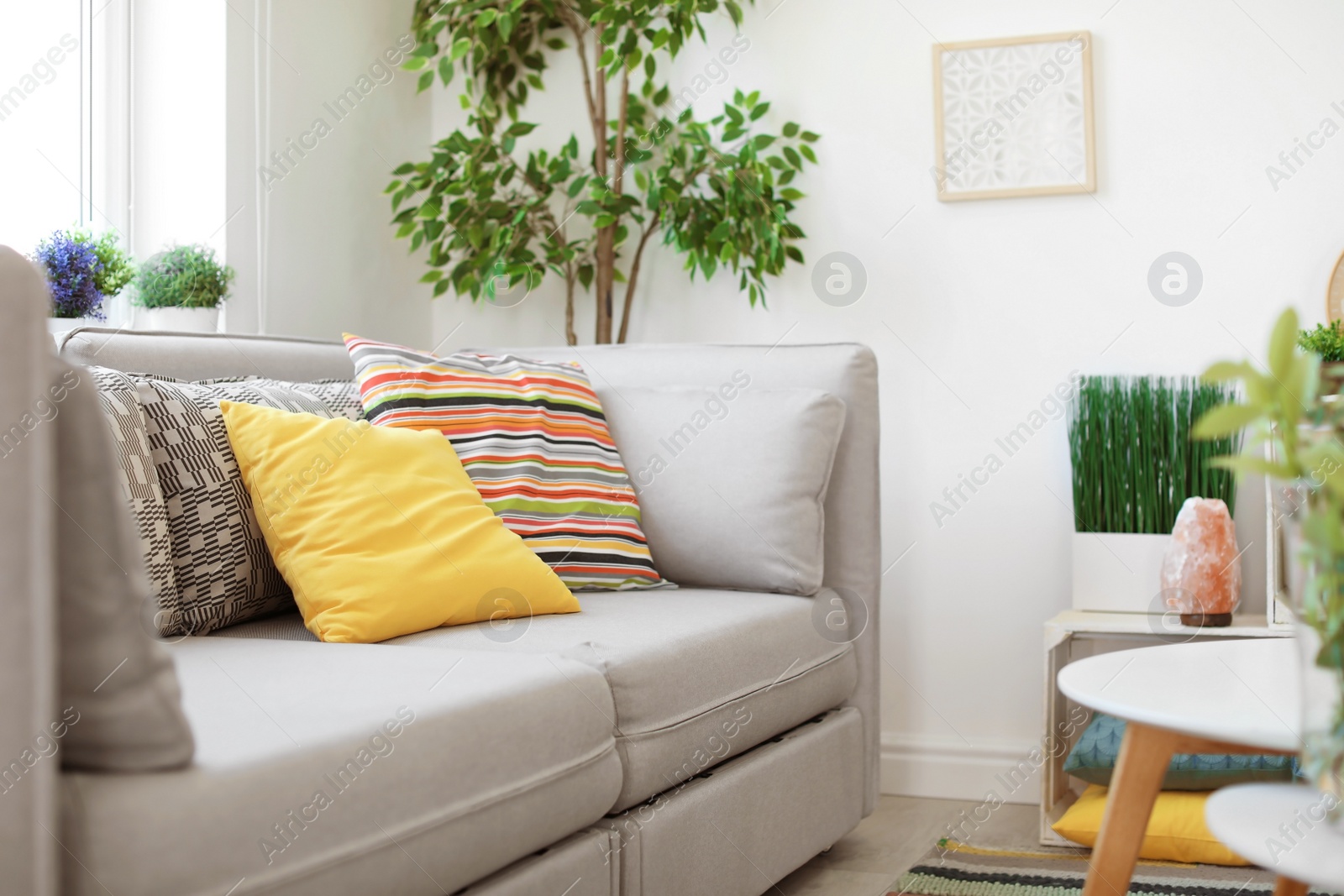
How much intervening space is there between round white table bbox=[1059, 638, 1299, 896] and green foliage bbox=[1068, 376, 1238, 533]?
105 centimetres

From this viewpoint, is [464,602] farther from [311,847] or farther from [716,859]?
[311,847]

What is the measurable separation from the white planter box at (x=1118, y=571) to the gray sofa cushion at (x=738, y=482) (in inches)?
25.2

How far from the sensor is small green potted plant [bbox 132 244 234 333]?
2.12m

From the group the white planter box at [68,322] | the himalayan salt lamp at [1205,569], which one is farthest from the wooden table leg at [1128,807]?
the white planter box at [68,322]

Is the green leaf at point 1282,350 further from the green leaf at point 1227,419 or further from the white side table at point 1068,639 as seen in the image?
the white side table at point 1068,639

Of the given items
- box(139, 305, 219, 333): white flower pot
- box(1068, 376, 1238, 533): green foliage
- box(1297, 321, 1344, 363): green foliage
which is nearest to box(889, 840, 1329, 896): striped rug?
box(1068, 376, 1238, 533): green foliage

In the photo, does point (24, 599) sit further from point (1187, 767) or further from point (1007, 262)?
point (1007, 262)

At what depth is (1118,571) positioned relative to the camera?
Result: 2.29 meters

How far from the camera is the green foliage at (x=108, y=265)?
1966 mm

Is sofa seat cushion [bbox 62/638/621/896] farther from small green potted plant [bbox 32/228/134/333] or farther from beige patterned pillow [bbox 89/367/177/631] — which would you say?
small green potted plant [bbox 32/228/134/333]

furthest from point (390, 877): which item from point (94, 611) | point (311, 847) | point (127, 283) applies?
point (127, 283)

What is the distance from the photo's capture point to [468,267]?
266 cm

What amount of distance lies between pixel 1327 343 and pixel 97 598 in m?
2.02

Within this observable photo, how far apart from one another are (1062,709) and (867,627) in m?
0.46
